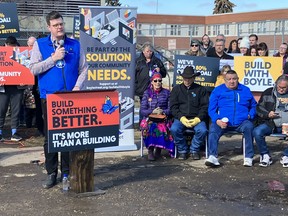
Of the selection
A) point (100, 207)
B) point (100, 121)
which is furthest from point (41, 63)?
point (100, 207)

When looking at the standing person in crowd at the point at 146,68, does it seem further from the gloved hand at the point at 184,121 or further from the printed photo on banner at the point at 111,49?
the gloved hand at the point at 184,121

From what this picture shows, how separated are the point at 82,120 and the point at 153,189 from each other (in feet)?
4.49

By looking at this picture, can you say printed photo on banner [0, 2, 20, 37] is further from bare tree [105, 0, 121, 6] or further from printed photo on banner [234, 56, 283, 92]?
bare tree [105, 0, 121, 6]

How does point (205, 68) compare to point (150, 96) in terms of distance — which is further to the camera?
point (205, 68)

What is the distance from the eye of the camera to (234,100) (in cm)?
764

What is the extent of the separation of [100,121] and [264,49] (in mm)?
5370

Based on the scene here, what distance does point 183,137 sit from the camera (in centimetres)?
784

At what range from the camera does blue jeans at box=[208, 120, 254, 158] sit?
7.41 meters

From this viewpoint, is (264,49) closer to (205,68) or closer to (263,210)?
(205,68)

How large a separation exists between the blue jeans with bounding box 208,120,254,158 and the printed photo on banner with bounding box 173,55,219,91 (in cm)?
195

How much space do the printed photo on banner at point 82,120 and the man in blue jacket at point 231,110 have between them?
235 cm

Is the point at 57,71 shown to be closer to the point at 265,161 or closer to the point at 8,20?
the point at 265,161

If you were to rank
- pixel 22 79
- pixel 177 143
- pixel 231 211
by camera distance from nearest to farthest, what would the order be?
pixel 231 211, pixel 177 143, pixel 22 79

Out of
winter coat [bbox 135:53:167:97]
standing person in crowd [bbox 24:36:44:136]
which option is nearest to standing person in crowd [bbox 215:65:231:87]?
winter coat [bbox 135:53:167:97]
